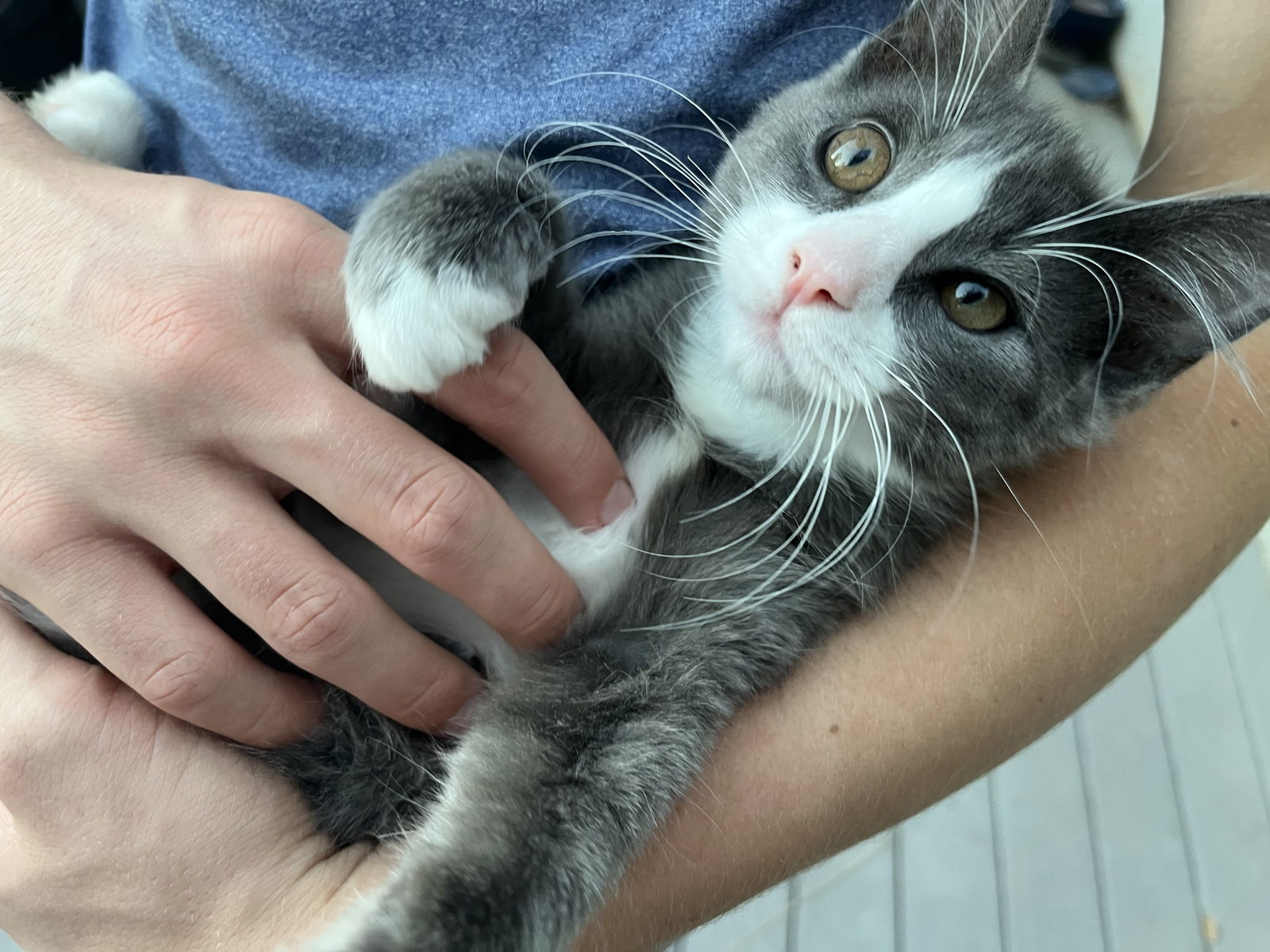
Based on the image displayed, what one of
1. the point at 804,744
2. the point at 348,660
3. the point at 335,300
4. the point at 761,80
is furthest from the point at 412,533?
the point at 761,80

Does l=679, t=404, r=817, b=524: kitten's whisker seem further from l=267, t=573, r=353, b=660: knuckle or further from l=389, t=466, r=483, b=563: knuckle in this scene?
l=267, t=573, r=353, b=660: knuckle

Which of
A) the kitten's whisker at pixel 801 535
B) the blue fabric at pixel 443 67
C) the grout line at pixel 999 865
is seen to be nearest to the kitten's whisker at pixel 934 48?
the blue fabric at pixel 443 67

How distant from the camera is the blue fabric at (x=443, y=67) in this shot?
1.33 m

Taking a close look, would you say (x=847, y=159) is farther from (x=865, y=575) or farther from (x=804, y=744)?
(x=804, y=744)

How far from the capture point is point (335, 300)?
1103 millimetres

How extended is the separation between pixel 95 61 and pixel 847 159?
141 centimetres

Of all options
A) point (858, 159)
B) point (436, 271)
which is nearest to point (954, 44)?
point (858, 159)

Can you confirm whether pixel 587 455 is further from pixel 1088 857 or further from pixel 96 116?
pixel 1088 857

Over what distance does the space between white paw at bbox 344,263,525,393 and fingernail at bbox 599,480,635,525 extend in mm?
282

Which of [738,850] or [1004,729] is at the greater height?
[1004,729]

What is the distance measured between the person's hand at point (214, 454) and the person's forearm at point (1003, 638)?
0.37m

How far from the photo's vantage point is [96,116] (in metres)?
1.51

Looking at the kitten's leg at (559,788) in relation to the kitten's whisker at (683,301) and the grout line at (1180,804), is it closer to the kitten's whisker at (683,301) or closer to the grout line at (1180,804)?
the kitten's whisker at (683,301)

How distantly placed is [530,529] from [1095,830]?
212cm
